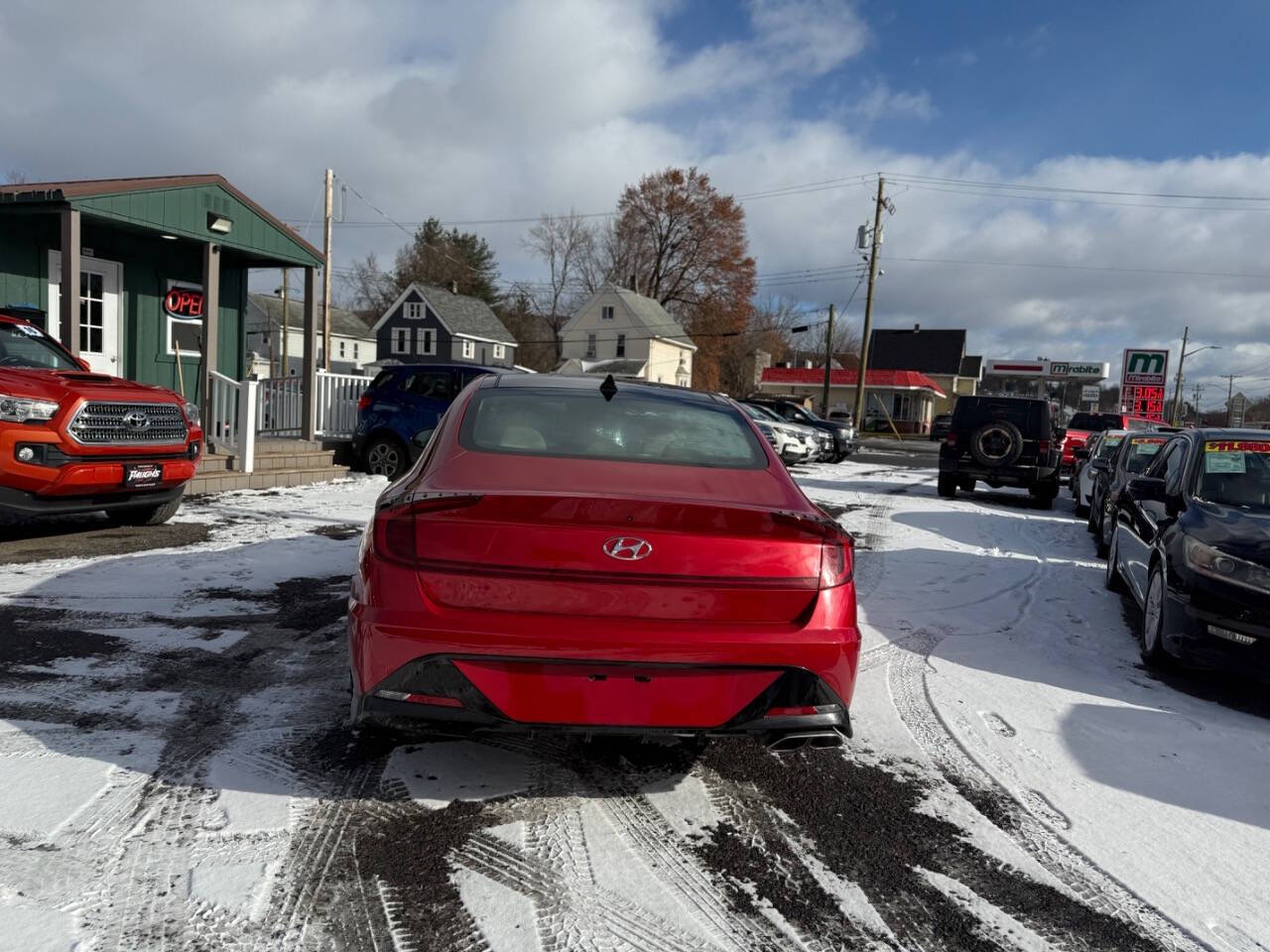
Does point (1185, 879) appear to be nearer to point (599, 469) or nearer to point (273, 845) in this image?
point (599, 469)

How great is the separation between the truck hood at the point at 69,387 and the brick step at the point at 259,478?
292 cm

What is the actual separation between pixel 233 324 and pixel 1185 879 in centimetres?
1470

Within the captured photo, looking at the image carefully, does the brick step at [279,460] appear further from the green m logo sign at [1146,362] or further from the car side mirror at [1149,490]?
the green m logo sign at [1146,362]

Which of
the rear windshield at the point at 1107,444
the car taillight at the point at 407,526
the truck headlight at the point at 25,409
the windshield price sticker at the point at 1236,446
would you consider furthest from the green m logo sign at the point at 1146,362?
the car taillight at the point at 407,526

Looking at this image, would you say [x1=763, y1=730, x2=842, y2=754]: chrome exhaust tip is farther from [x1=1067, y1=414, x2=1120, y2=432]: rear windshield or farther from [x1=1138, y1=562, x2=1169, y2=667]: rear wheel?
[x1=1067, y1=414, x2=1120, y2=432]: rear windshield

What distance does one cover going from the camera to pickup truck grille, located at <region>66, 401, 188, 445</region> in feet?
22.3

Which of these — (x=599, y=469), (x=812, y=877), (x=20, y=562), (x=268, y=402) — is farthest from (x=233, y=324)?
(x=812, y=877)

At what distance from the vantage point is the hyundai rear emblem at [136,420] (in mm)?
7168

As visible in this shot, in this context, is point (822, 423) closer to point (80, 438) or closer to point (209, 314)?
point (209, 314)

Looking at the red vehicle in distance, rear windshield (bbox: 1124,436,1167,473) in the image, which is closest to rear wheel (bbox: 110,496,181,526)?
rear windshield (bbox: 1124,436,1167,473)

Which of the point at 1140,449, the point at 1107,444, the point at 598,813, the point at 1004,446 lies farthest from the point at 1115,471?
the point at 598,813

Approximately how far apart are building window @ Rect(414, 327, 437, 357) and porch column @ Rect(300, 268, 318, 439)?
41.5 m

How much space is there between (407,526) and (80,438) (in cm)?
525

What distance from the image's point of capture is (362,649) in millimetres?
2826
